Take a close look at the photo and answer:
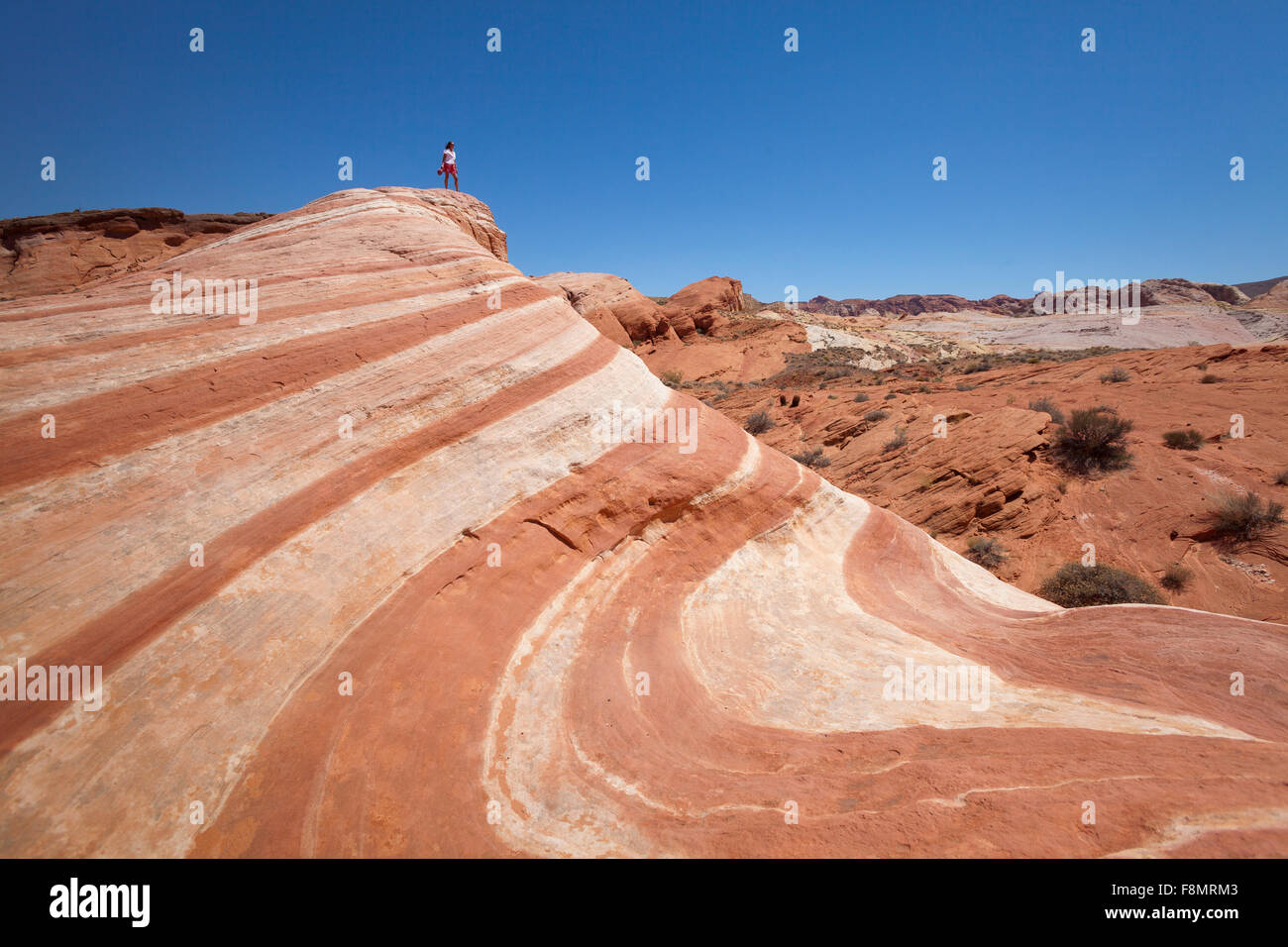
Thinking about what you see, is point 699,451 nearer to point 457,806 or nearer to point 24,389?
point 457,806

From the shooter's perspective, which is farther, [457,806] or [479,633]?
[479,633]

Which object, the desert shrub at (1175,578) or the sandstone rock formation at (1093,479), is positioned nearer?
the desert shrub at (1175,578)

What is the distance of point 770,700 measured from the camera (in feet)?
12.8

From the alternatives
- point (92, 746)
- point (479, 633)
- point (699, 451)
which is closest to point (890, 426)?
point (699, 451)

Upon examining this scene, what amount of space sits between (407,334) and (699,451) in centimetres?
315

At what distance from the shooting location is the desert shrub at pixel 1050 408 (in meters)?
13.9

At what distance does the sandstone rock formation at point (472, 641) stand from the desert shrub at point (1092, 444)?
9230 mm

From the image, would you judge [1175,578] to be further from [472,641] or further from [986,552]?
[472,641]

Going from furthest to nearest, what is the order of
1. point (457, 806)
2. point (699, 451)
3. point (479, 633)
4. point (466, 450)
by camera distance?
point (699, 451) < point (466, 450) < point (479, 633) < point (457, 806)

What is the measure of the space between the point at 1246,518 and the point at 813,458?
27.4ft

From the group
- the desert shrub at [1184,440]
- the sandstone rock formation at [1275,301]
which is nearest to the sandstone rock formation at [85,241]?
the desert shrub at [1184,440]

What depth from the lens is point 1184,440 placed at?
490 inches

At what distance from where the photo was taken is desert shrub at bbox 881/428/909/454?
14.3 m

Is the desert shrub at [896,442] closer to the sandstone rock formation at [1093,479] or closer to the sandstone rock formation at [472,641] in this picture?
the sandstone rock formation at [1093,479]
